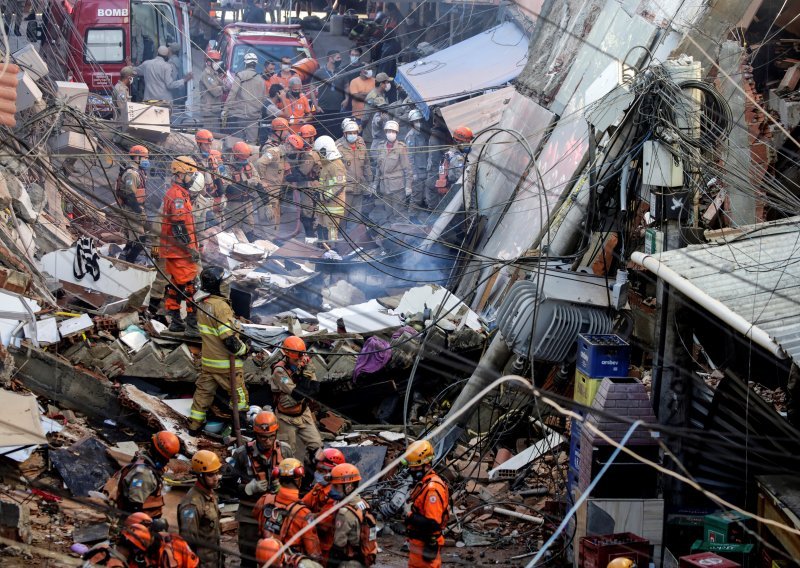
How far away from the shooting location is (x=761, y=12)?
56.0ft

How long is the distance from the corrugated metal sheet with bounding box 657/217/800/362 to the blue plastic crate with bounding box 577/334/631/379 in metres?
0.95

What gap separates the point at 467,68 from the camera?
22359 millimetres

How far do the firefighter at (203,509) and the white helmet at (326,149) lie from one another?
10.4 metres

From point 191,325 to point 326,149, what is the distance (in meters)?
6.26

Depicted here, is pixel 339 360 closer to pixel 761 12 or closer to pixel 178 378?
pixel 178 378

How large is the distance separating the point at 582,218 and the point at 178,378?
15.0 feet

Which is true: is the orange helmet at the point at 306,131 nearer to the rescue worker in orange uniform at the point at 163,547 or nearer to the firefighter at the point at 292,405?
the firefighter at the point at 292,405

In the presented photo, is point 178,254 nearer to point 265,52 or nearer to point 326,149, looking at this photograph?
point 326,149

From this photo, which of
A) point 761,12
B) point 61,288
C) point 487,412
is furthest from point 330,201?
point 761,12

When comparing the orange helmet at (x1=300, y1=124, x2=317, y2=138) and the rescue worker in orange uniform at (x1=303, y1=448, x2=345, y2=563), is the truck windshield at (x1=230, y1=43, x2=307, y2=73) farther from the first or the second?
the rescue worker in orange uniform at (x1=303, y1=448, x2=345, y2=563)

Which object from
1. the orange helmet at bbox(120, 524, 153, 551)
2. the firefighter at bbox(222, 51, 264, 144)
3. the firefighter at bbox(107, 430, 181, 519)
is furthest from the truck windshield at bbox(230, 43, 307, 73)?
the orange helmet at bbox(120, 524, 153, 551)

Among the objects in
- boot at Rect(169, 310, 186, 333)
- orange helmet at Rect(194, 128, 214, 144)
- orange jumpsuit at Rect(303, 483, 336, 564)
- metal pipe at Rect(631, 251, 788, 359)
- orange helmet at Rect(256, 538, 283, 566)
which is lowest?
boot at Rect(169, 310, 186, 333)

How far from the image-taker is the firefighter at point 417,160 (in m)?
19.0

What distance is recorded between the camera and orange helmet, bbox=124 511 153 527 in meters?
6.99
